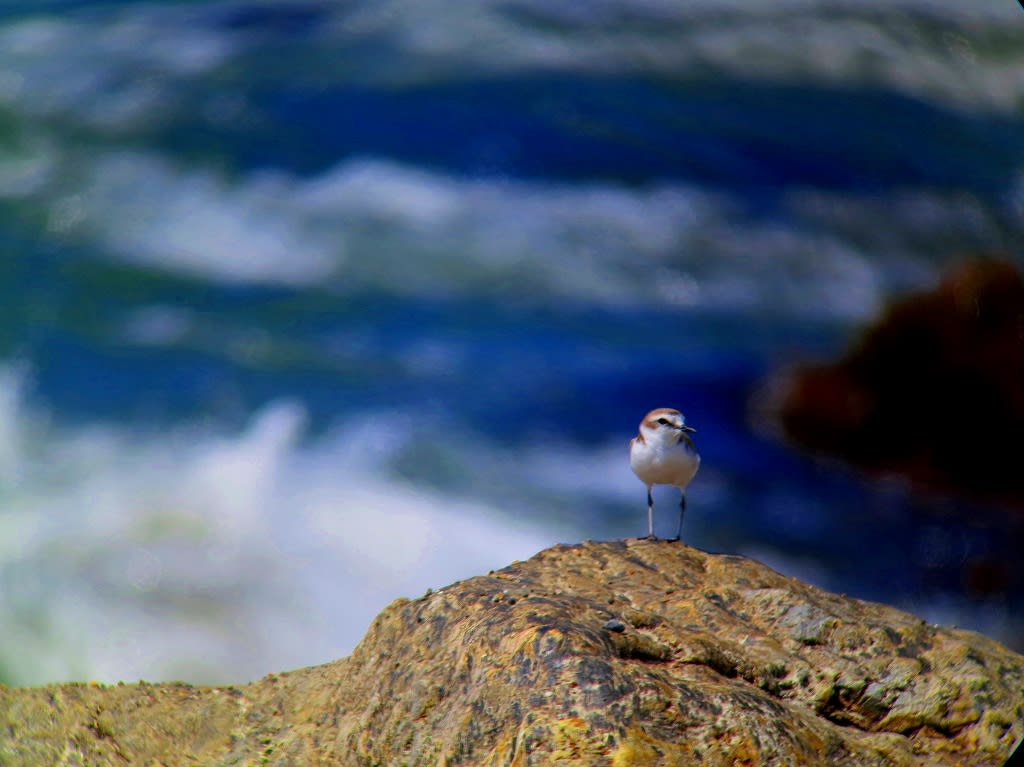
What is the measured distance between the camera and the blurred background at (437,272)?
297 centimetres

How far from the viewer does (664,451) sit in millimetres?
2926

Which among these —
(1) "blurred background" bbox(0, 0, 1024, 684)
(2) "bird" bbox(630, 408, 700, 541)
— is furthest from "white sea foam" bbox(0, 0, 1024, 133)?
(2) "bird" bbox(630, 408, 700, 541)

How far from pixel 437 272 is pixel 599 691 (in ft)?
6.12

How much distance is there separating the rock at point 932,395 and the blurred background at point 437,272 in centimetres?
7

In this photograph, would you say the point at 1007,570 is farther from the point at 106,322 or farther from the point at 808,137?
the point at 106,322

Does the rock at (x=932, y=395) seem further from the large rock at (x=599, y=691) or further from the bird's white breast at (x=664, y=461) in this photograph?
the large rock at (x=599, y=691)

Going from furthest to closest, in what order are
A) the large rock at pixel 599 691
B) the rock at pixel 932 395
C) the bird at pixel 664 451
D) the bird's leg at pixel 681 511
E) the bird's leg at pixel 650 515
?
the rock at pixel 932 395
the bird's leg at pixel 681 511
the bird's leg at pixel 650 515
the bird at pixel 664 451
the large rock at pixel 599 691

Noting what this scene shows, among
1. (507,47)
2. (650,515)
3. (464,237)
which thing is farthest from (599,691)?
(507,47)

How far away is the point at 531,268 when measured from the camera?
338 cm

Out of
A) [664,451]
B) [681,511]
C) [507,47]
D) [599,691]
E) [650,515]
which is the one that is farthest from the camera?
[507,47]

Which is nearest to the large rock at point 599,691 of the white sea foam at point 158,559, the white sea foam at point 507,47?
the white sea foam at point 158,559

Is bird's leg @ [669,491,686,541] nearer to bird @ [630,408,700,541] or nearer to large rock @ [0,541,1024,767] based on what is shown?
bird @ [630,408,700,541]

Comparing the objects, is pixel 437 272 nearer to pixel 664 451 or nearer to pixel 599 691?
pixel 664 451

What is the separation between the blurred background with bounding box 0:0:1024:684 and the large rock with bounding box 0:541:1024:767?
0.24 m
